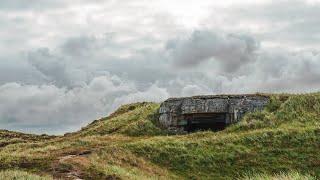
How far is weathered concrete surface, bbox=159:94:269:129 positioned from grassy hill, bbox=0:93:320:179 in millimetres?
1178

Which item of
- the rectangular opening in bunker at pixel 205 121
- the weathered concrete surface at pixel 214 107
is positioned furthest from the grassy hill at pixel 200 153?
the rectangular opening in bunker at pixel 205 121

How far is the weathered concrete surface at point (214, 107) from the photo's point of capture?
121 ft

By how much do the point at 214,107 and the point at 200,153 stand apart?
8.41m

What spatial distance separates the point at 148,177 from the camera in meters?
25.5

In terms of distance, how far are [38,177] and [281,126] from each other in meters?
16.9

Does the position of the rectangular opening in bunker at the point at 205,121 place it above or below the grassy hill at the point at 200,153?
above

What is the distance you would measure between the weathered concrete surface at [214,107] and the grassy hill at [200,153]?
1178mm

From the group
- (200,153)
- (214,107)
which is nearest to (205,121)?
(214,107)

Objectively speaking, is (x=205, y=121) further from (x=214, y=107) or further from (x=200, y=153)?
(x=200, y=153)

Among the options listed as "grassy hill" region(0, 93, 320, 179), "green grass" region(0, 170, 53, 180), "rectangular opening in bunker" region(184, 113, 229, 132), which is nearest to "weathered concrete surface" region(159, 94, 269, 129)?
"rectangular opening in bunker" region(184, 113, 229, 132)

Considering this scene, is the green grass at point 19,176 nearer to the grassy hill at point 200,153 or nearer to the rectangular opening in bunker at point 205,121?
the grassy hill at point 200,153

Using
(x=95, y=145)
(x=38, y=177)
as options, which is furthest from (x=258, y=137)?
(x=38, y=177)

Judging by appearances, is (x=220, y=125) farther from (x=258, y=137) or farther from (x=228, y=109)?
(x=258, y=137)

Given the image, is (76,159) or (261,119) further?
(261,119)
